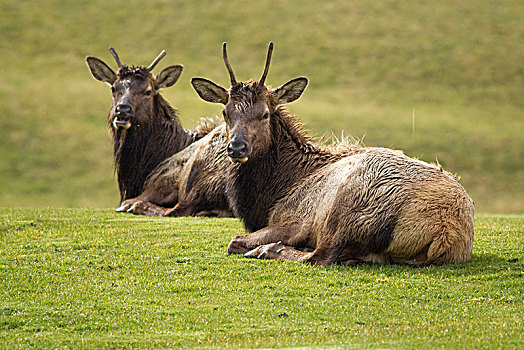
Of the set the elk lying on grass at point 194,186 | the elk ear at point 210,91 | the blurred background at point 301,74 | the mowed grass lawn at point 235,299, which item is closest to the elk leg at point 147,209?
the elk lying on grass at point 194,186

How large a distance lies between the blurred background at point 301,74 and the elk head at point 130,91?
2372 cm

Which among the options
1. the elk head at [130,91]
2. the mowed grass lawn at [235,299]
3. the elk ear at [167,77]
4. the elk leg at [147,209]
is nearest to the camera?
the mowed grass lawn at [235,299]

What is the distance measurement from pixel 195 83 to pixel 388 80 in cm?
4313

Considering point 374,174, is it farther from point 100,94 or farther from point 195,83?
point 100,94

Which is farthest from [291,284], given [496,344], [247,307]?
[496,344]

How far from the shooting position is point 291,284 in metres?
8.54

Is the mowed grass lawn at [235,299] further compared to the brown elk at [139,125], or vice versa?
the brown elk at [139,125]

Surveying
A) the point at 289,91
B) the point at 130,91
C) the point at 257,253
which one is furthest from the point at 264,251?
the point at 130,91

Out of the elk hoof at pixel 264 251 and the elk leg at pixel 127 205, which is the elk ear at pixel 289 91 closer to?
the elk hoof at pixel 264 251

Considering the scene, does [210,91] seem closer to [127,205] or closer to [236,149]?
[236,149]

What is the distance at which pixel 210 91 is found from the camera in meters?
11.5

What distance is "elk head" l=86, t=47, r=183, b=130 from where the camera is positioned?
50.8 ft

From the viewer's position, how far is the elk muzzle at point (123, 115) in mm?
15336

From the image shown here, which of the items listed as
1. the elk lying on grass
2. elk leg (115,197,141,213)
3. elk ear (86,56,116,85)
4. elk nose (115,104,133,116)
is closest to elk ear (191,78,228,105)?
the elk lying on grass
